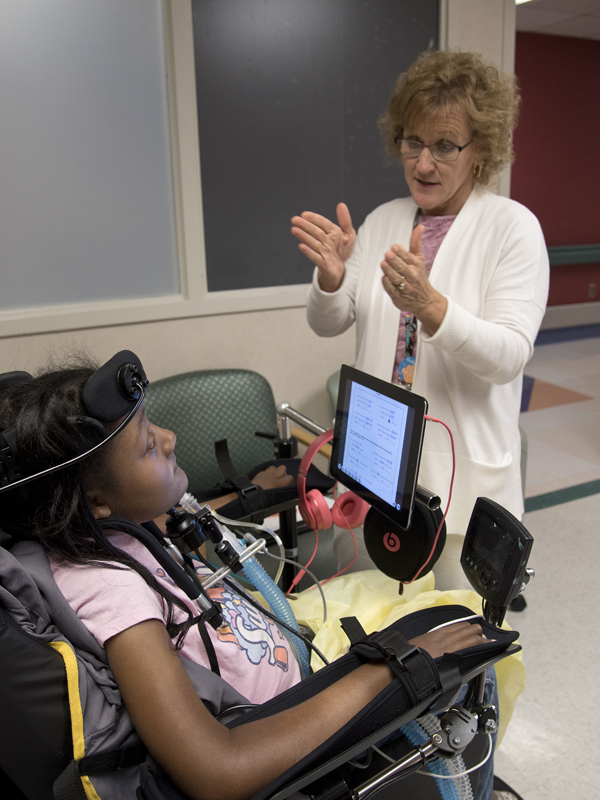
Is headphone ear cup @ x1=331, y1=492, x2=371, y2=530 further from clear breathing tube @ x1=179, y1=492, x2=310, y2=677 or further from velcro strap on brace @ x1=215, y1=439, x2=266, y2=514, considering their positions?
velcro strap on brace @ x1=215, y1=439, x2=266, y2=514

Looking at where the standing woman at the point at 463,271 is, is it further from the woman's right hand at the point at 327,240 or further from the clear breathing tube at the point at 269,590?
the clear breathing tube at the point at 269,590

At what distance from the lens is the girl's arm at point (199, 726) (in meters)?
0.74

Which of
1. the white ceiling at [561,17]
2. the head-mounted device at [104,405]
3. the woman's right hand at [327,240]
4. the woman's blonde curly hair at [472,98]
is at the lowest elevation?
the head-mounted device at [104,405]

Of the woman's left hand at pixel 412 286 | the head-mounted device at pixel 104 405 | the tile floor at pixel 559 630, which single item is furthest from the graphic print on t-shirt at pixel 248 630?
the tile floor at pixel 559 630

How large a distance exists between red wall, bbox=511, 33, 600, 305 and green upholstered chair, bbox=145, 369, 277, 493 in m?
4.82

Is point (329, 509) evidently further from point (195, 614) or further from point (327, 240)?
point (327, 240)

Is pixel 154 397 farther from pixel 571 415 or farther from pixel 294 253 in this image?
pixel 571 415

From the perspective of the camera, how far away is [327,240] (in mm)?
1463

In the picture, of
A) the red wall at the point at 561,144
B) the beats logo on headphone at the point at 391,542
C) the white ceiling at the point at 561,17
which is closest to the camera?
the beats logo on headphone at the point at 391,542

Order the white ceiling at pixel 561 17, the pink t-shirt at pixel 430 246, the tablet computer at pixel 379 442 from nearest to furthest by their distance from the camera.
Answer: the tablet computer at pixel 379 442, the pink t-shirt at pixel 430 246, the white ceiling at pixel 561 17

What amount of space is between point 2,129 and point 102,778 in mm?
1905

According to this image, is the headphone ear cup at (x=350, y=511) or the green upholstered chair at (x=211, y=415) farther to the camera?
the green upholstered chair at (x=211, y=415)

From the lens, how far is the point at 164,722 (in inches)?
29.3

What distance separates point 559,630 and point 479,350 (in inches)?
48.7
